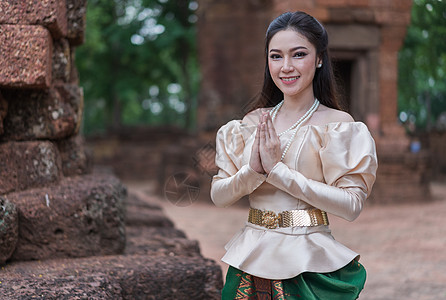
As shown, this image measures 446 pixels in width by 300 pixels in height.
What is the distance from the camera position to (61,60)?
293cm

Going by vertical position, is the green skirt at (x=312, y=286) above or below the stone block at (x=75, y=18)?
below

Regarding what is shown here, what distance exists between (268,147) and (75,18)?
1797 mm

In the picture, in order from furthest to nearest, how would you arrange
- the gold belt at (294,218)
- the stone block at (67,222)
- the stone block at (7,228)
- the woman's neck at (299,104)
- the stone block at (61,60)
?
the stone block at (61,60)
the stone block at (67,222)
the stone block at (7,228)
the woman's neck at (299,104)
the gold belt at (294,218)

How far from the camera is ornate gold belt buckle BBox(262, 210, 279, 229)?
1877mm

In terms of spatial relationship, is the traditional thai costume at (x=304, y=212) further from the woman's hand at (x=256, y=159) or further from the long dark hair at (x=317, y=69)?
the long dark hair at (x=317, y=69)

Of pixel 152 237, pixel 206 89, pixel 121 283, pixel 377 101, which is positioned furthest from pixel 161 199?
pixel 121 283

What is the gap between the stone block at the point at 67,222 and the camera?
8.13 ft

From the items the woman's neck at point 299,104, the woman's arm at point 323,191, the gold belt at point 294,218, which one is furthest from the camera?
the woman's neck at point 299,104

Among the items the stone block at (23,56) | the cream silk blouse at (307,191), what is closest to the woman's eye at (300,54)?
the cream silk blouse at (307,191)

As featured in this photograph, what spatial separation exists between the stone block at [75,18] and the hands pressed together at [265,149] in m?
1.69

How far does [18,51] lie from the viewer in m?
2.38

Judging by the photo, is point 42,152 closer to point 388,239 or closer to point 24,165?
point 24,165

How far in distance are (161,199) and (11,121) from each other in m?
10.2

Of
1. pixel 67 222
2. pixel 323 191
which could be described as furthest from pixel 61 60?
pixel 323 191
